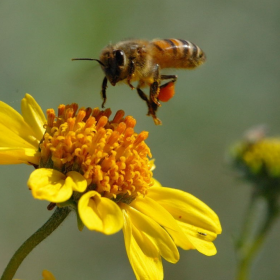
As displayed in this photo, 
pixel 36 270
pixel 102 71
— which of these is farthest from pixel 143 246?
pixel 36 270

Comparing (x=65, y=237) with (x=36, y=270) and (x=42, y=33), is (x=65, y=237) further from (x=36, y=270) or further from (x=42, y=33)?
(x=42, y=33)

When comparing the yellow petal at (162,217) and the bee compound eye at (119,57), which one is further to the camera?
the bee compound eye at (119,57)

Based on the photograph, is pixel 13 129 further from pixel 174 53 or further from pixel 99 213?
pixel 174 53

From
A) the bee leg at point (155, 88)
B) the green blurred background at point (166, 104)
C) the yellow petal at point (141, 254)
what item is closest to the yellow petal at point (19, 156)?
the yellow petal at point (141, 254)

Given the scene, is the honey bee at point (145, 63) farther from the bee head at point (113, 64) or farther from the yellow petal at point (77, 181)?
the yellow petal at point (77, 181)

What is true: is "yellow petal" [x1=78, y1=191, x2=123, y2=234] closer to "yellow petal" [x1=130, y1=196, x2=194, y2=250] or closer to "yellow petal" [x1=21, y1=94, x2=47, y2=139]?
"yellow petal" [x1=130, y1=196, x2=194, y2=250]

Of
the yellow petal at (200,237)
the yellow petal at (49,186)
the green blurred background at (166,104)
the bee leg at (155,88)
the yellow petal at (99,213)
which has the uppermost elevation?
the bee leg at (155,88)

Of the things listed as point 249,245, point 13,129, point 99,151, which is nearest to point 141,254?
point 99,151
